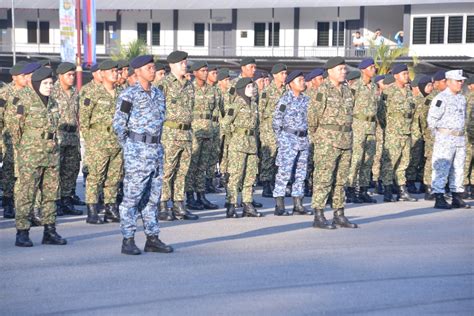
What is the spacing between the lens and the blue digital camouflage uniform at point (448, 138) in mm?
13906

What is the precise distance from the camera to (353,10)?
141 ft

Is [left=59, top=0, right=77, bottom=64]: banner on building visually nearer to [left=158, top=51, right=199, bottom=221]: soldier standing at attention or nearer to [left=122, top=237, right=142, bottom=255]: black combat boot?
[left=158, top=51, right=199, bottom=221]: soldier standing at attention

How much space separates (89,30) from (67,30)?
0.92 metres

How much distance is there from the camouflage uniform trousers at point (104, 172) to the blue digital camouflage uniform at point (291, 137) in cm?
229

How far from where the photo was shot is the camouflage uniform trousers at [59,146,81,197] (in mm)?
12867

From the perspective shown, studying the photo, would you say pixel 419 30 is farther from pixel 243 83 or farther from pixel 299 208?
pixel 243 83

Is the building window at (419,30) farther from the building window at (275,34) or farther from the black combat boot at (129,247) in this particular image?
the black combat boot at (129,247)

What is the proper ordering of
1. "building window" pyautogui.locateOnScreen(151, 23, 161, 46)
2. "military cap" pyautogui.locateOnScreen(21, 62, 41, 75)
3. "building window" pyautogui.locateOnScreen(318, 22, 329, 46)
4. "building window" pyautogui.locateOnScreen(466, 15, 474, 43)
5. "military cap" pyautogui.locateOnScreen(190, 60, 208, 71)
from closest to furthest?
"military cap" pyautogui.locateOnScreen(21, 62, 41, 75) < "military cap" pyautogui.locateOnScreen(190, 60, 208, 71) < "building window" pyautogui.locateOnScreen(466, 15, 474, 43) < "building window" pyautogui.locateOnScreen(318, 22, 329, 46) < "building window" pyautogui.locateOnScreen(151, 23, 161, 46)

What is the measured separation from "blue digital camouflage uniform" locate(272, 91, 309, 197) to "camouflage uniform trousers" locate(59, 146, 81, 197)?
273 centimetres

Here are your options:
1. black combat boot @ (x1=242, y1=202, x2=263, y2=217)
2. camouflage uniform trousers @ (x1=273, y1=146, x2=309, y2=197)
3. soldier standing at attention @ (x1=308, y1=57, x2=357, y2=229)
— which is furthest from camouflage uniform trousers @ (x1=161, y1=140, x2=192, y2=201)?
soldier standing at attention @ (x1=308, y1=57, x2=357, y2=229)

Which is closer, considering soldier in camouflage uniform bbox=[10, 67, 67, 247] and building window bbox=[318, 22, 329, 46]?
soldier in camouflage uniform bbox=[10, 67, 67, 247]

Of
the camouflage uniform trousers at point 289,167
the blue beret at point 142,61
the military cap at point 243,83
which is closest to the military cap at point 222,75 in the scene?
the military cap at point 243,83

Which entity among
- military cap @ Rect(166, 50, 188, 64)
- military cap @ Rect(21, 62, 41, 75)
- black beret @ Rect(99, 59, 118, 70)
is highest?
military cap @ Rect(166, 50, 188, 64)

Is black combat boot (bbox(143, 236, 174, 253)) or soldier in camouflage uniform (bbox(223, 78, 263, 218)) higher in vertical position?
soldier in camouflage uniform (bbox(223, 78, 263, 218))
